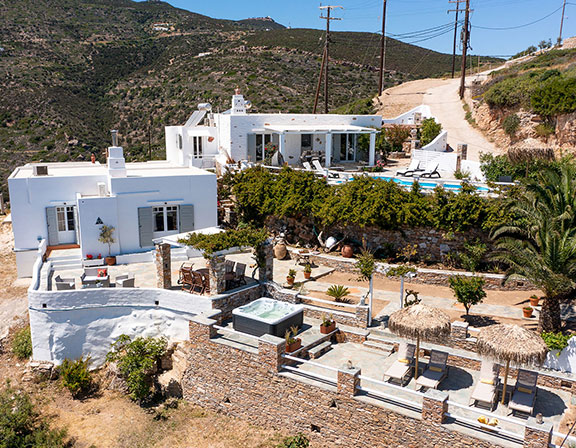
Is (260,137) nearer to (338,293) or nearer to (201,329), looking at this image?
(338,293)

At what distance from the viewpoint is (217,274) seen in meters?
17.3

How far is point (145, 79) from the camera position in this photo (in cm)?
7088

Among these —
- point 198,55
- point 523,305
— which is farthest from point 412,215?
point 198,55

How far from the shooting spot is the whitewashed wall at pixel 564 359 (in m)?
13.8

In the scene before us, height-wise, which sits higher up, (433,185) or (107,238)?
(433,185)

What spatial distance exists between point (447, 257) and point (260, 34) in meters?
80.5

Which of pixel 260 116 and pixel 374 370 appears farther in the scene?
pixel 260 116

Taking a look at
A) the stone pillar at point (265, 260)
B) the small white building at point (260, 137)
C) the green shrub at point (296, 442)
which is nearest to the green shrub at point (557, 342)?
the green shrub at point (296, 442)

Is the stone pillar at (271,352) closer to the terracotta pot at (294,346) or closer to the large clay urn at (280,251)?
the terracotta pot at (294,346)

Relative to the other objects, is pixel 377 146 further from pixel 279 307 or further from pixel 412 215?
pixel 279 307

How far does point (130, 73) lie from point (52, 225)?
57066 mm

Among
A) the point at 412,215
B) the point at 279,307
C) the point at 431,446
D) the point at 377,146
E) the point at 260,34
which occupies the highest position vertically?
the point at 260,34

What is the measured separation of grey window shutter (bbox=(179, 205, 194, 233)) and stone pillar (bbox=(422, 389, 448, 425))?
14.9 m

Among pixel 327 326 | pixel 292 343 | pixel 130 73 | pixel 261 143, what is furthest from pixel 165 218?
pixel 130 73
